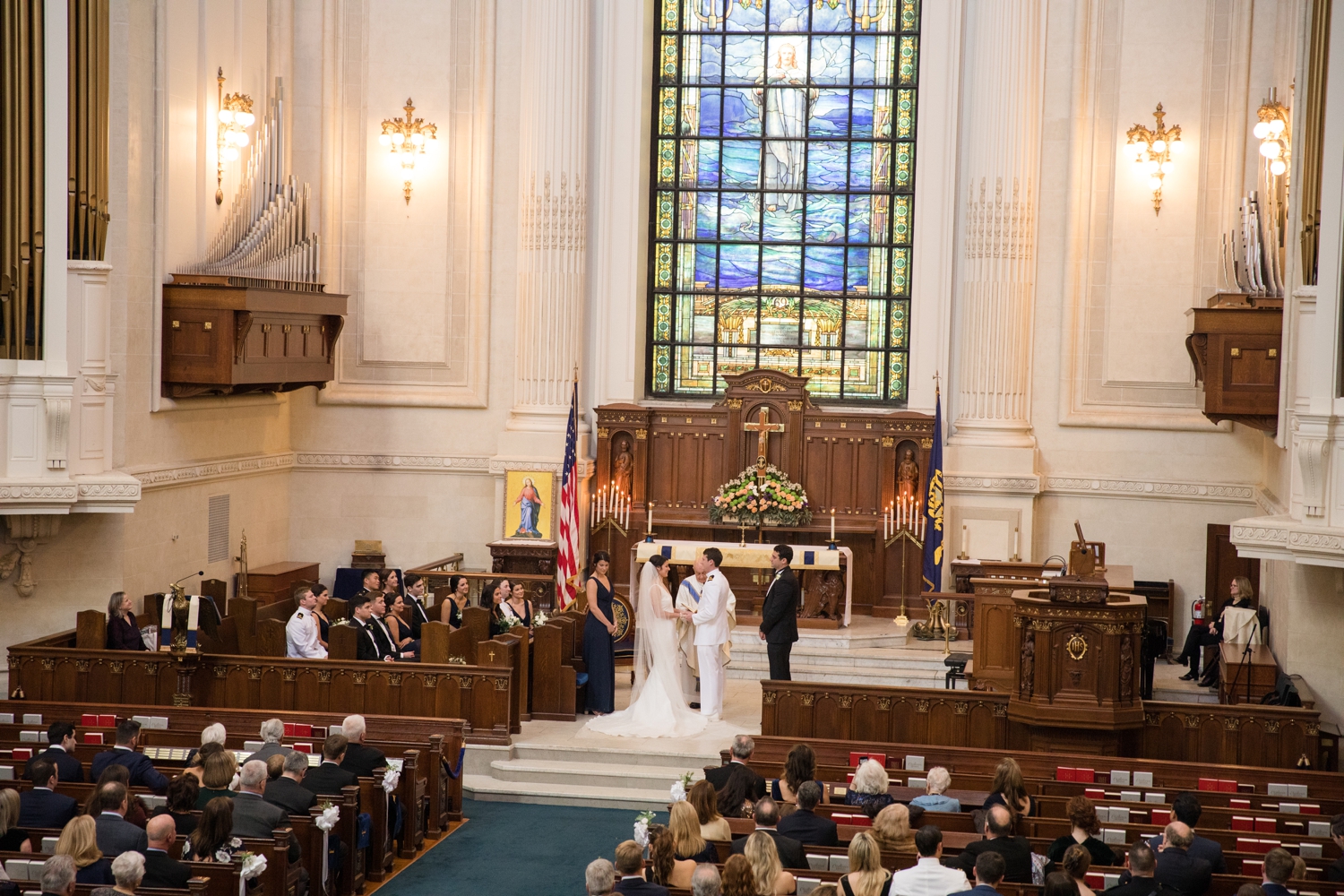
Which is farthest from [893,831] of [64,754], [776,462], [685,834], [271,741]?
[776,462]

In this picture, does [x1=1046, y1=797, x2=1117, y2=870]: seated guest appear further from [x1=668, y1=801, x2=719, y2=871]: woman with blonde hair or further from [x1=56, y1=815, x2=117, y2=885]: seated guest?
[x1=56, y1=815, x2=117, y2=885]: seated guest

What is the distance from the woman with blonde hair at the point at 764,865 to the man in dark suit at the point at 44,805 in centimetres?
380

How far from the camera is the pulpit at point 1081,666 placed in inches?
463

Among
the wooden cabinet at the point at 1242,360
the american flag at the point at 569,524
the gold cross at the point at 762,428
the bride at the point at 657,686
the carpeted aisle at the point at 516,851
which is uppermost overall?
the wooden cabinet at the point at 1242,360

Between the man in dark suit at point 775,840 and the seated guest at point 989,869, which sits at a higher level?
the seated guest at point 989,869

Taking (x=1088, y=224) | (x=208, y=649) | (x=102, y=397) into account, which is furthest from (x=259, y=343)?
(x=1088, y=224)

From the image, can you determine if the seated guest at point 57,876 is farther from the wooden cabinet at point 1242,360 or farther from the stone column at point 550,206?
the stone column at point 550,206

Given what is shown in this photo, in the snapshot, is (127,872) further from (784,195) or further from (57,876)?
(784,195)

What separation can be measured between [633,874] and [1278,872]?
3.01m

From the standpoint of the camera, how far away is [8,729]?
1120 centimetres

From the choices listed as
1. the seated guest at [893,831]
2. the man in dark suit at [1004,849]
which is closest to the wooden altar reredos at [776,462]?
the seated guest at [893,831]

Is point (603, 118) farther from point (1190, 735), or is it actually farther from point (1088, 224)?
point (1190, 735)

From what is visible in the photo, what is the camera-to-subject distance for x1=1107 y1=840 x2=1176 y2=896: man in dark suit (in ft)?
24.9

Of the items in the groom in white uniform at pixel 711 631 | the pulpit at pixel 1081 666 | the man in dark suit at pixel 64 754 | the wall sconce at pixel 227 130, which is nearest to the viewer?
the man in dark suit at pixel 64 754
